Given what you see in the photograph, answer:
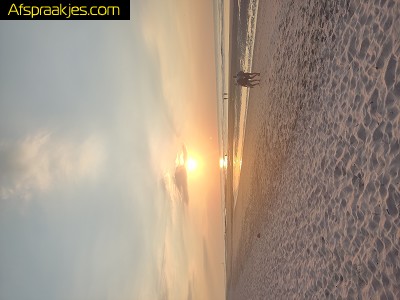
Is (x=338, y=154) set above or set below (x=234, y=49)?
below

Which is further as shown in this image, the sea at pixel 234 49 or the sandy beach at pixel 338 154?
the sea at pixel 234 49

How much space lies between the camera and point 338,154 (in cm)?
163

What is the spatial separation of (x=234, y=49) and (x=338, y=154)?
212 inches

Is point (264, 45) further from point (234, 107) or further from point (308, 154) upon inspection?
point (234, 107)

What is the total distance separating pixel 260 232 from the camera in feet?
13.4

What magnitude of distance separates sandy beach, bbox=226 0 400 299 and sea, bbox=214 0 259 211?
2.46 m

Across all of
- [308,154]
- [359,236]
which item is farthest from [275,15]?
[359,236]

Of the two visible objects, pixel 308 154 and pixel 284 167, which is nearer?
pixel 308 154

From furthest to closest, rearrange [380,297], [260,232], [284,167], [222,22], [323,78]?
[222,22], [260,232], [284,167], [323,78], [380,297]

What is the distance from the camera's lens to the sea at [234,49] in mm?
5484

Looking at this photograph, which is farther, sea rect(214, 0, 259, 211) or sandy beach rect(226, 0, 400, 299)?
sea rect(214, 0, 259, 211)

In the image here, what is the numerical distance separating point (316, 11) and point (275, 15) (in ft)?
5.07

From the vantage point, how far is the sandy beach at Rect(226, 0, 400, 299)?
1211 millimetres

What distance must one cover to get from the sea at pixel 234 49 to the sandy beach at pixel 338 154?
246cm
